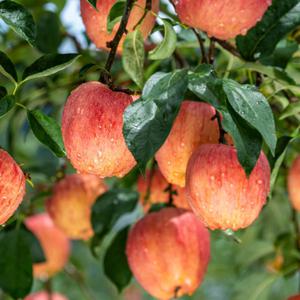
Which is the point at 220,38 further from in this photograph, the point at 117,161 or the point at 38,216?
the point at 38,216

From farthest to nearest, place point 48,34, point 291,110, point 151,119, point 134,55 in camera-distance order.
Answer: point 48,34 < point 291,110 < point 134,55 < point 151,119

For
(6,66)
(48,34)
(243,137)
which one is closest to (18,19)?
(6,66)

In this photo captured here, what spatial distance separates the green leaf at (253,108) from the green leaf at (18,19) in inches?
8.3

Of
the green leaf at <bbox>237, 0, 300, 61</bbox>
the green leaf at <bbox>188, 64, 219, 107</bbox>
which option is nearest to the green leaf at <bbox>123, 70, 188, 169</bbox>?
the green leaf at <bbox>188, 64, 219, 107</bbox>

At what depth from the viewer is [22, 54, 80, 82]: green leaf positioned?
83 centimetres

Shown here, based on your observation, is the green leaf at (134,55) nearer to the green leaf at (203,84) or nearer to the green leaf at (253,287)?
the green leaf at (203,84)

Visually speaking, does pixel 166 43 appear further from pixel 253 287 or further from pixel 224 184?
pixel 253 287

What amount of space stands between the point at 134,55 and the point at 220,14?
0.35ft

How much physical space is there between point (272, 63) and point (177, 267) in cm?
32

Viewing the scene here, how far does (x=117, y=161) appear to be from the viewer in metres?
0.83

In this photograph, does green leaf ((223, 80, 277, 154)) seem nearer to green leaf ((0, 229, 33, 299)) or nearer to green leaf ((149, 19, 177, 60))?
green leaf ((149, 19, 177, 60))

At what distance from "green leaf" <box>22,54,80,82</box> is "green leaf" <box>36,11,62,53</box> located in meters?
0.51

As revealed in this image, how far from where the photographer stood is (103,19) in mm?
910

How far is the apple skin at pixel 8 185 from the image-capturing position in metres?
0.80
